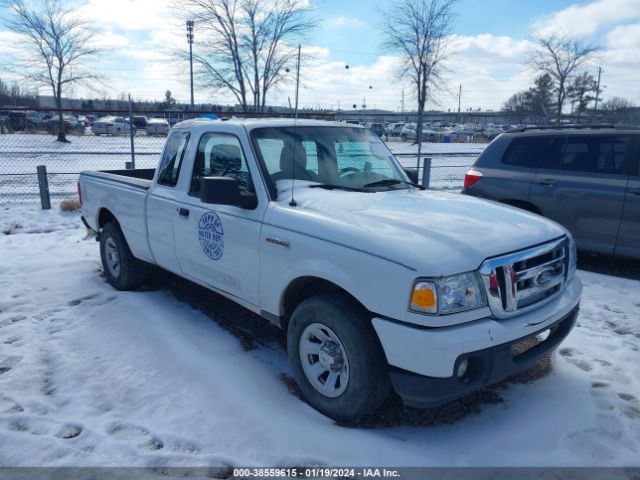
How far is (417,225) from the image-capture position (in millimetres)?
3041

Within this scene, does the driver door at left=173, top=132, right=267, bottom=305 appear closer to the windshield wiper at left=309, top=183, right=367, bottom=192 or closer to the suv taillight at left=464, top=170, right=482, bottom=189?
the windshield wiper at left=309, top=183, right=367, bottom=192

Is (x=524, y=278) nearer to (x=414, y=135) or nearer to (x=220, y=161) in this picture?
(x=220, y=161)

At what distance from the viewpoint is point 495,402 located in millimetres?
3377

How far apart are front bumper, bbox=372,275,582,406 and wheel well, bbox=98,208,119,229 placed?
409cm

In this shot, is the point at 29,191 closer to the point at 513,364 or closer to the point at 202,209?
the point at 202,209

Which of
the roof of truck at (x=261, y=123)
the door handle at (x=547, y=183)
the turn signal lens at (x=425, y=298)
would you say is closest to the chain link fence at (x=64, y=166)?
the door handle at (x=547, y=183)

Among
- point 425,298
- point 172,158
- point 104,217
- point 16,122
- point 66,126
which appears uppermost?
point 16,122

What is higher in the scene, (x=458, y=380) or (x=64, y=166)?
(x=64, y=166)

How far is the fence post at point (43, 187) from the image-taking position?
934cm

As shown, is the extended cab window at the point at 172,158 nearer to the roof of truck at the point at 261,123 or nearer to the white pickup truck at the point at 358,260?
the white pickup truck at the point at 358,260

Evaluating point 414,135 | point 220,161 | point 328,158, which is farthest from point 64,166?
point 414,135

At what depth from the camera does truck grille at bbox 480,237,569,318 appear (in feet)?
9.09

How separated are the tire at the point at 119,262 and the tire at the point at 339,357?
2.79m

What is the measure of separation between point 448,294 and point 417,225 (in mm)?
551
